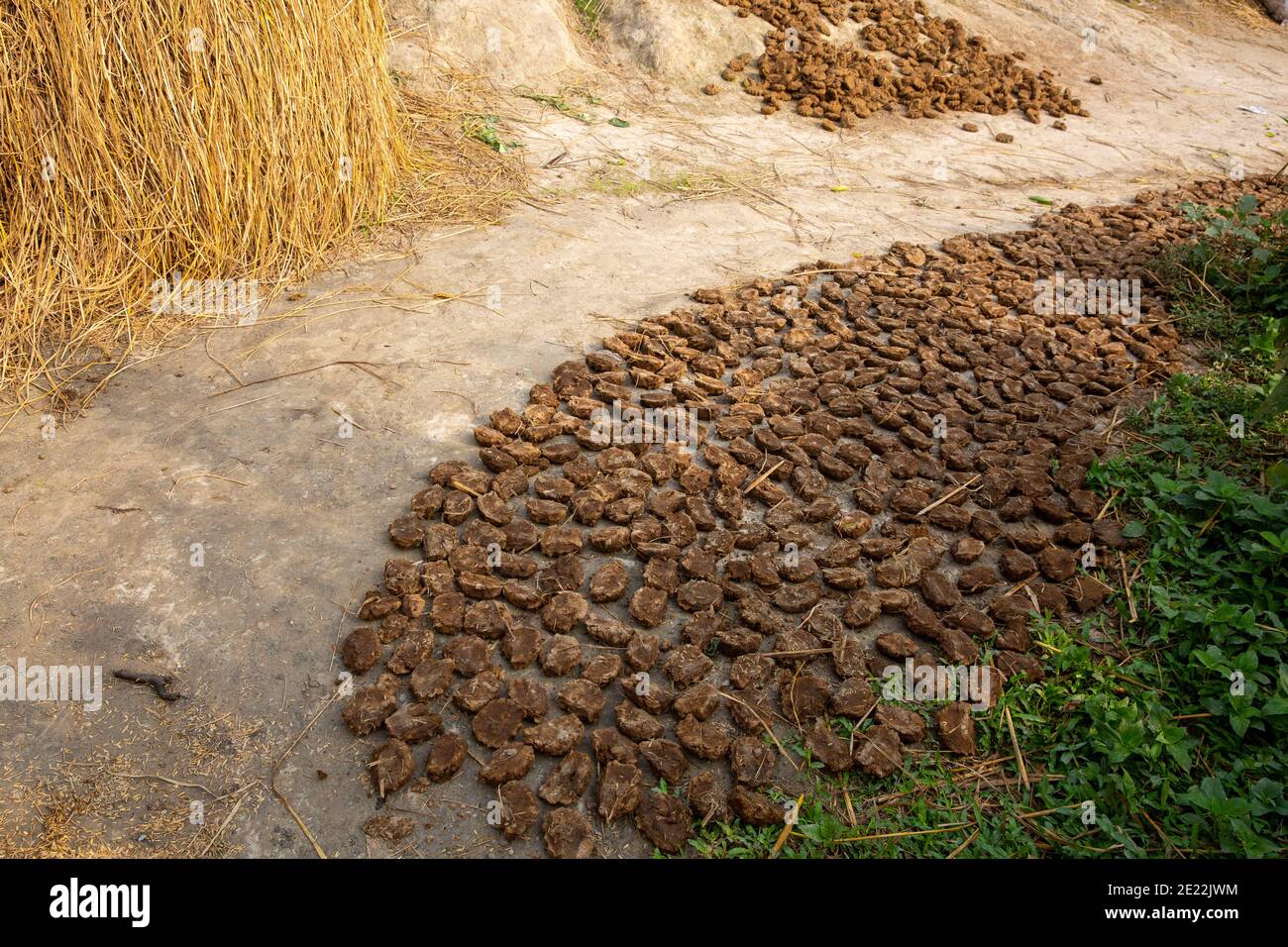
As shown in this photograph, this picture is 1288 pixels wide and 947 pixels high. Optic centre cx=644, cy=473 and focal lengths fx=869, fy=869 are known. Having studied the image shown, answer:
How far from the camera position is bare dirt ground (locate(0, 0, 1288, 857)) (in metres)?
2.02

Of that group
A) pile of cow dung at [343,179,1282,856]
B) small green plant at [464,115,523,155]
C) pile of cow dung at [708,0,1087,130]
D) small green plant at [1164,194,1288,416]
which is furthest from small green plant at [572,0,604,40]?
small green plant at [1164,194,1288,416]

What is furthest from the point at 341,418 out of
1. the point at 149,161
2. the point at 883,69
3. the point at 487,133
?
the point at 883,69

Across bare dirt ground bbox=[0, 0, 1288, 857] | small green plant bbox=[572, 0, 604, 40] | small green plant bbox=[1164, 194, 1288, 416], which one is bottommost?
bare dirt ground bbox=[0, 0, 1288, 857]

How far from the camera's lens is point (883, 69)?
6664 millimetres

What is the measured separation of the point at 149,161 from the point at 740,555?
291 centimetres

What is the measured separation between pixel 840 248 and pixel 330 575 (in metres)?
3.24

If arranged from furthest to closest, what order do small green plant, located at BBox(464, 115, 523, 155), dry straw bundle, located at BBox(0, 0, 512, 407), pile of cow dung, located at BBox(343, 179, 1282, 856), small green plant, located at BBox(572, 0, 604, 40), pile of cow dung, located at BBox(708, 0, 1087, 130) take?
small green plant, located at BBox(572, 0, 604, 40)
pile of cow dung, located at BBox(708, 0, 1087, 130)
small green plant, located at BBox(464, 115, 523, 155)
dry straw bundle, located at BBox(0, 0, 512, 407)
pile of cow dung, located at BBox(343, 179, 1282, 856)

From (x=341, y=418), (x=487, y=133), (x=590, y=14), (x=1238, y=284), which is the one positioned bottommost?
(x=341, y=418)

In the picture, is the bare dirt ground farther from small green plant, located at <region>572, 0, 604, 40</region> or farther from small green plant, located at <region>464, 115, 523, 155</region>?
small green plant, located at <region>572, 0, 604, 40</region>

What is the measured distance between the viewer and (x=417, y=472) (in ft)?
9.72

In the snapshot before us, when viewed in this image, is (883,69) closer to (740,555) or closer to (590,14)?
(590,14)

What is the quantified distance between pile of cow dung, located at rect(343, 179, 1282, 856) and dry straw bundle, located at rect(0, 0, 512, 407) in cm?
163

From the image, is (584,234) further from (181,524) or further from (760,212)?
(181,524)
